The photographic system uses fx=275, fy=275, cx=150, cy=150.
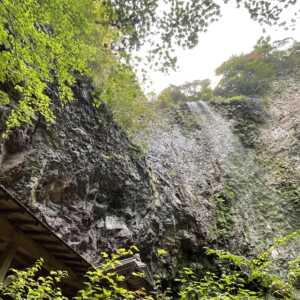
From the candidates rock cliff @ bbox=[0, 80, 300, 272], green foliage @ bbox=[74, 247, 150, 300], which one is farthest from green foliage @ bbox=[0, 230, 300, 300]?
rock cliff @ bbox=[0, 80, 300, 272]

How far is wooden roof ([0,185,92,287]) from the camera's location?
9.91 feet

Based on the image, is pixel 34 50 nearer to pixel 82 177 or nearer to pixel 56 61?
pixel 56 61

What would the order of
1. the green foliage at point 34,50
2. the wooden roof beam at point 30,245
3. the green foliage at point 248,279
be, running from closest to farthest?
the wooden roof beam at point 30,245 < the green foliage at point 34,50 < the green foliage at point 248,279

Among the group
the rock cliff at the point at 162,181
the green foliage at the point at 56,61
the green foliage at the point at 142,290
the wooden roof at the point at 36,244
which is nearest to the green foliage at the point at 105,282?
the green foliage at the point at 142,290

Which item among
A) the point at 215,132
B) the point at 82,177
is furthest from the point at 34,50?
the point at 215,132

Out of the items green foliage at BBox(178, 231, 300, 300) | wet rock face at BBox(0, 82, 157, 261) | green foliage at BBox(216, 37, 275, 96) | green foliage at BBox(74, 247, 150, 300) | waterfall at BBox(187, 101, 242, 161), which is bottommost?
green foliage at BBox(74, 247, 150, 300)

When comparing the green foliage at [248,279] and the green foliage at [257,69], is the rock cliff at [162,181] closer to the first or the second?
the green foliage at [248,279]

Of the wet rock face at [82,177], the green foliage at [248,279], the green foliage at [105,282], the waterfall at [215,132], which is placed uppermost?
the waterfall at [215,132]

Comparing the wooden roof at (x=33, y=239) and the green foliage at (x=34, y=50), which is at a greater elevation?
the green foliage at (x=34, y=50)

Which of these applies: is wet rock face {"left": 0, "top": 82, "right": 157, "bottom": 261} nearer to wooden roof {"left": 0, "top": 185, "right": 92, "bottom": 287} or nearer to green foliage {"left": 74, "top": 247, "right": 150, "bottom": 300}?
wooden roof {"left": 0, "top": 185, "right": 92, "bottom": 287}

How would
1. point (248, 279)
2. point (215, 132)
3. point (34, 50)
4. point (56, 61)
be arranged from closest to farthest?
point (34, 50) < point (56, 61) < point (248, 279) < point (215, 132)

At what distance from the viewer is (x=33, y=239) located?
11.6 feet

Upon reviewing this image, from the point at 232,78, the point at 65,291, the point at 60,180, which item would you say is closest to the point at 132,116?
the point at 60,180

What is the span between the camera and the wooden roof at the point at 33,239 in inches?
119
